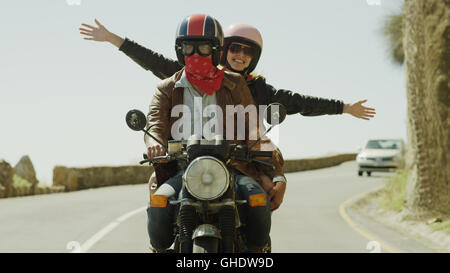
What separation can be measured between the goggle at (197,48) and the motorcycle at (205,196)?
0.60 metres

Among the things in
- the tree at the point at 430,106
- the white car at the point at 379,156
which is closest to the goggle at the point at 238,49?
the tree at the point at 430,106

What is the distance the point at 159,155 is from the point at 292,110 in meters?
1.70

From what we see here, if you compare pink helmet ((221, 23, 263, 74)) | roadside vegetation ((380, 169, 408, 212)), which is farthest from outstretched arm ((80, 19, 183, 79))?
roadside vegetation ((380, 169, 408, 212))

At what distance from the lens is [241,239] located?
3863 millimetres

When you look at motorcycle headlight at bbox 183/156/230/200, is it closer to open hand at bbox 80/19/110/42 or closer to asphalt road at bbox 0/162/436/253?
open hand at bbox 80/19/110/42

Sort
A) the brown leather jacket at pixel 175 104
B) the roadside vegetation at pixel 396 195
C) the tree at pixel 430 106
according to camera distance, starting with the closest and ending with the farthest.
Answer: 1. the brown leather jacket at pixel 175 104
2. the tree at pixel 430 106
3. the roadside vegetation at pixel 396 195

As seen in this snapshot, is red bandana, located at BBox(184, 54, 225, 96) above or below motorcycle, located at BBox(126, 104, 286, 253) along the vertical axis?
above

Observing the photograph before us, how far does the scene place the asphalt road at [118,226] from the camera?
417 inches

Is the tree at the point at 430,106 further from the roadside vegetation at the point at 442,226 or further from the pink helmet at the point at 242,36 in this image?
the pink helmet at the point at 242,36

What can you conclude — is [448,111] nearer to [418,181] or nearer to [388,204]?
[418,181]

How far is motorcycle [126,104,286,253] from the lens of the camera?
3.55 m

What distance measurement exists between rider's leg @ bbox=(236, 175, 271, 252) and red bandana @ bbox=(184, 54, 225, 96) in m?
0.72

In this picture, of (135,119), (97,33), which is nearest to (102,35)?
(97,33)

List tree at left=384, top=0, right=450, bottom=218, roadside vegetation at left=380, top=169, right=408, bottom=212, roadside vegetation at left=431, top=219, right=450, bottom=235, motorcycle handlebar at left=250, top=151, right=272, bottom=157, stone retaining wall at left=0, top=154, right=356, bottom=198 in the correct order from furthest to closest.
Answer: stone retaining wall at left=0, top=154, right=356, bottom=198
roadside vegetation at left=380, top=169, right=408, bottom=212
tree at left=384, top=0, right=450, bottom=218
roadside vegetation at left=431, top=219, right=450, bottom=235
motorcycle handlebar at left=250, top=151, right=272, bottom=157
